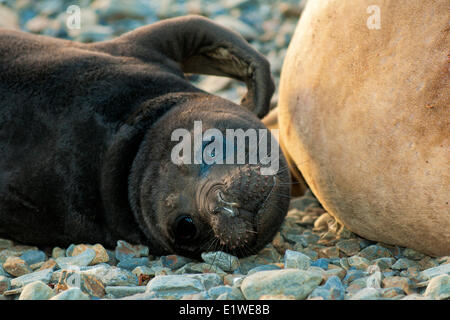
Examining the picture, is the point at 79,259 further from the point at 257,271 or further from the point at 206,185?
the point at 257,271

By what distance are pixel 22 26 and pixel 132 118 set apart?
513 centimetres

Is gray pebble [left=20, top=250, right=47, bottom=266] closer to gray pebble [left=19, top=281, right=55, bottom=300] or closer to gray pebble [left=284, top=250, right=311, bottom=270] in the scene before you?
gray pebble [left=19, top=281, right=55, bottom=300]

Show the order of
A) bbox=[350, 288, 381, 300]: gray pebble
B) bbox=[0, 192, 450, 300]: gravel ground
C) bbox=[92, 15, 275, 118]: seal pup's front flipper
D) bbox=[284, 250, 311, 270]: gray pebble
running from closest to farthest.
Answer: bbox=[350, 288, 381, 300]: gray pebble, bbox=[0, 192, 450, 300]: gravel ground, bbox=[284, 250, 311, 270]: gray pebble, bbox=[92, 15, 275, 118]: seal pup's front flipper

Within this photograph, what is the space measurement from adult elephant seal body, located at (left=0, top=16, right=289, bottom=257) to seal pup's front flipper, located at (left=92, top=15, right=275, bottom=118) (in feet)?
1.26

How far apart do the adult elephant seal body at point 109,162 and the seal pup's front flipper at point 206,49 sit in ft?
1.26

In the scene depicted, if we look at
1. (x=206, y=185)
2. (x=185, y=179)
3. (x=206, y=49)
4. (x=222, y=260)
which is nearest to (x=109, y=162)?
(x=185, y=179)

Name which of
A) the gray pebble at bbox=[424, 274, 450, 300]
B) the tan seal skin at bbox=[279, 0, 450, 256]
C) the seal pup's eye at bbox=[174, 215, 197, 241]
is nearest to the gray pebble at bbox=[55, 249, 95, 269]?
the seal pup's eye at bbox=[174, 215, 197, 241]

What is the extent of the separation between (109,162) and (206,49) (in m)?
1.46

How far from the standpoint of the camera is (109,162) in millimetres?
3650

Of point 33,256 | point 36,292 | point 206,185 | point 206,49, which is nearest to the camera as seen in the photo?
point 36,292

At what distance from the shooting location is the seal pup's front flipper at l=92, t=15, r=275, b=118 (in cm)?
447

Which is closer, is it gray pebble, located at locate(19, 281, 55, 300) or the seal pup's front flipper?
gray pebble, located at locate(19, 281, 55, 300)

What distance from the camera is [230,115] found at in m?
3.65
